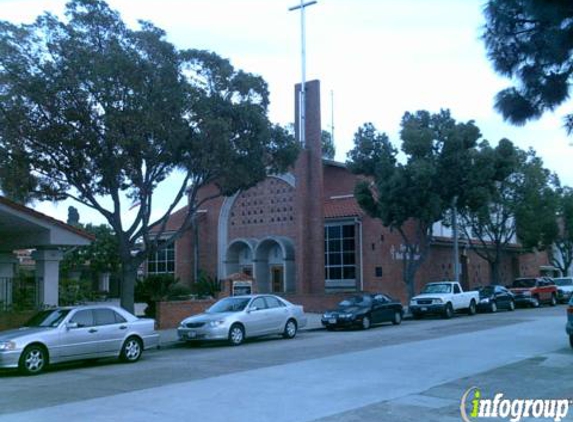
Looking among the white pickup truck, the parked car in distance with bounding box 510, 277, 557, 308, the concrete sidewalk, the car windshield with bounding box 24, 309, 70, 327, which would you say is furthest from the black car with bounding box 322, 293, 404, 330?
the parked car in distance with bounding box 510, 277, 557, 308

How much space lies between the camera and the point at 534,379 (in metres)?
12.1

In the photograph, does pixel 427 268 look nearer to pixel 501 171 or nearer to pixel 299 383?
pixel 501 171

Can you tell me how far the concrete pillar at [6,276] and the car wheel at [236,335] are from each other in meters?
6.85

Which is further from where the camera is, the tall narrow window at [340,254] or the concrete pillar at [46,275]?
the tall narrow window at [340,254]

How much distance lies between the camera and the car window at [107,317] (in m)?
15.9

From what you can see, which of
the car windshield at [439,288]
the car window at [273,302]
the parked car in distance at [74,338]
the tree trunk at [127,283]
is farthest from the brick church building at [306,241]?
the parked car in distance at [74,338]

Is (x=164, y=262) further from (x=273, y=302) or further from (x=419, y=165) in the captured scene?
(x=273, y=302)

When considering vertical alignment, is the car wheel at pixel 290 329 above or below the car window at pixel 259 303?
below

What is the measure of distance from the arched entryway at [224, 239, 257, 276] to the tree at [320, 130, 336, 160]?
63.3 feet

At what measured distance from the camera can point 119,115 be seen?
709 inches

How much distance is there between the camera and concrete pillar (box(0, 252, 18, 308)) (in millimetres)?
21047

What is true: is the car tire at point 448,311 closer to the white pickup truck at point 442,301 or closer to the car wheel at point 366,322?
the white pickup truck at point 442,301

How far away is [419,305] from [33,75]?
1927 centimetres

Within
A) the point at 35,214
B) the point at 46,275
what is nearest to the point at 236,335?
the point at 46,275
